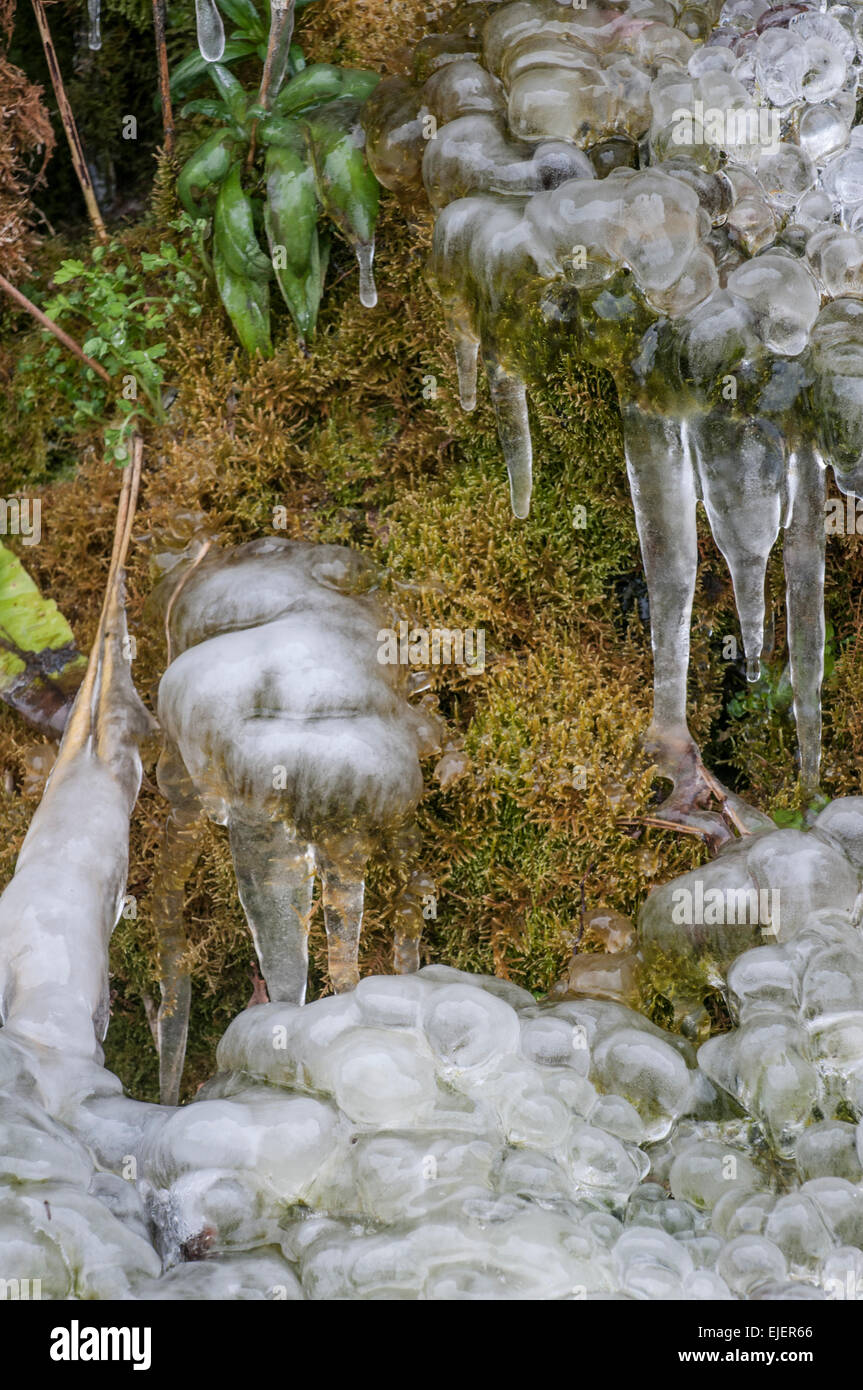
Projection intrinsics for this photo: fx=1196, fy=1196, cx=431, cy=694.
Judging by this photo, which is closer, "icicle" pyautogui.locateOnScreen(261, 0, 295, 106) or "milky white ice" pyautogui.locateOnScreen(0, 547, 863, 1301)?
"milky white ice" pyautogui.locateOnScreen(0, 547, 863, 1301)

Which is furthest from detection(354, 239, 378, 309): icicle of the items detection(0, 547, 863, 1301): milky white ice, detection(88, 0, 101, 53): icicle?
detection(0, 547, 863, 1301): milky white ice

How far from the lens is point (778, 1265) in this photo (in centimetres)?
176

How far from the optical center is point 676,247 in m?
1.98

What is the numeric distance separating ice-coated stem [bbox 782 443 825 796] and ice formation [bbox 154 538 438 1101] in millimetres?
750

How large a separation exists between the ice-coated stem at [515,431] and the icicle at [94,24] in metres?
1.30

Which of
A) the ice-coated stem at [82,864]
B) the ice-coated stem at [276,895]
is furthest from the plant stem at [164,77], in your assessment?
the ice-coated stem at [276,895]

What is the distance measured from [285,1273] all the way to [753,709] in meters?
1.53

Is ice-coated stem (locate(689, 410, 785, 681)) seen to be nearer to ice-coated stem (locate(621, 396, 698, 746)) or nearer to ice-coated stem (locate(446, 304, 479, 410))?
ice-coated stem (locate(621, 396, 698, 746))

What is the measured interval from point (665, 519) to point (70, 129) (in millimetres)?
1644

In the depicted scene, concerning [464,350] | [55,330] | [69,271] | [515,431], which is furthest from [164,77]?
[515,431]

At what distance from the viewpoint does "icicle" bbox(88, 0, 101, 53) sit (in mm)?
2670

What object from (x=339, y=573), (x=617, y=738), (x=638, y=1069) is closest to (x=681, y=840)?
(x=617, y=738)

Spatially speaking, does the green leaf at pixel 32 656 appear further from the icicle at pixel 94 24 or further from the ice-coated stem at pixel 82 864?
the icicle at pixel 94 24

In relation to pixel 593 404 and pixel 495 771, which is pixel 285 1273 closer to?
pixel 495 771
